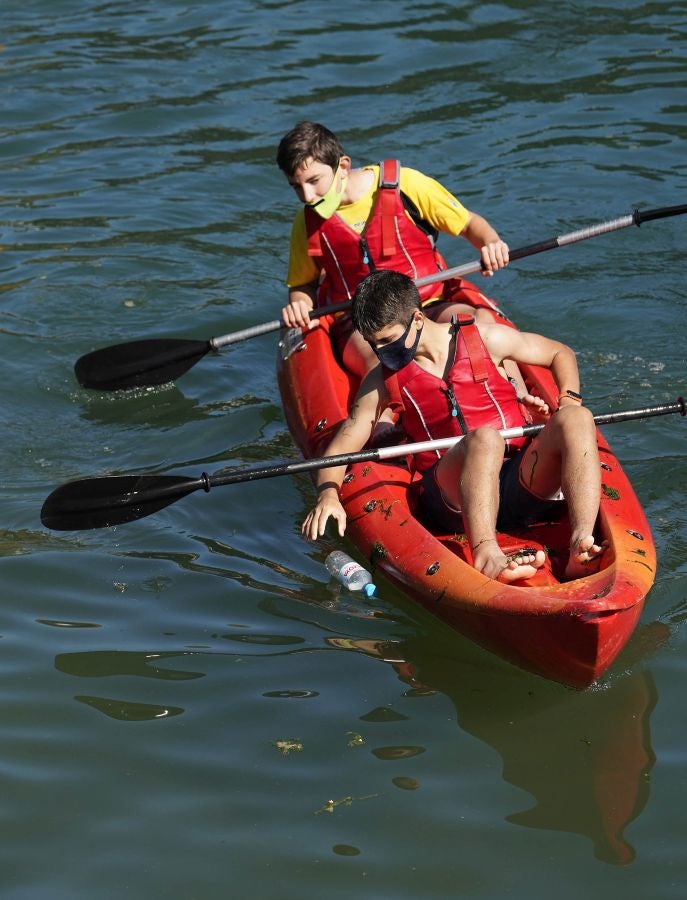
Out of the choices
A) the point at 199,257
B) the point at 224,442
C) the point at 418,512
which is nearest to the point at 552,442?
the point at 418,512

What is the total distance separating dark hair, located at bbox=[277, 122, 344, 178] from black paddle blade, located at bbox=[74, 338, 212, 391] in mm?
1110

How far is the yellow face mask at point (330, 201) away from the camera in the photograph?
5.32 m

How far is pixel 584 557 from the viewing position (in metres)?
3.76

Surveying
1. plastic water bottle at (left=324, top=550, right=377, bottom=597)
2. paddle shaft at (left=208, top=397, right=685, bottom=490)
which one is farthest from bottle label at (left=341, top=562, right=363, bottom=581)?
paddle shaft at (left=208, top=397, right=685, bottom=490)

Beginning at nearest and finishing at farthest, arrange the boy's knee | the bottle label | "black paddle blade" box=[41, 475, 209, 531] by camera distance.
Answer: the boy's knee → the bottle label → "black paddle blade" box=[41, 475, 209, 531]

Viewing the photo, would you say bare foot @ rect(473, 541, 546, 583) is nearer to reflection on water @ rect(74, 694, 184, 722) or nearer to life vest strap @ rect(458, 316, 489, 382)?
life vest strap @ rect(458, 316, 489, 382)

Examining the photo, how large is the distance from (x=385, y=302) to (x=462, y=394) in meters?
0.46

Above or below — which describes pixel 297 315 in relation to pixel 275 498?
above

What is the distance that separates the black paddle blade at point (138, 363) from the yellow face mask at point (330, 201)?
947mm

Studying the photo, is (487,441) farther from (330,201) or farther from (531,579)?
(330,201)

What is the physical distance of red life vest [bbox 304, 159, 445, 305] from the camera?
541 centimetres

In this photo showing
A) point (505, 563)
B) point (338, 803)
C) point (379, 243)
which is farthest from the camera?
point (379, 243)

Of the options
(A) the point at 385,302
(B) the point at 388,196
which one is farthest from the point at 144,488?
(B) the point at 388,196

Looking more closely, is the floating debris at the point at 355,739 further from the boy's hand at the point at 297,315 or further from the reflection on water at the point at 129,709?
the boy's hand at the point at 297,315
